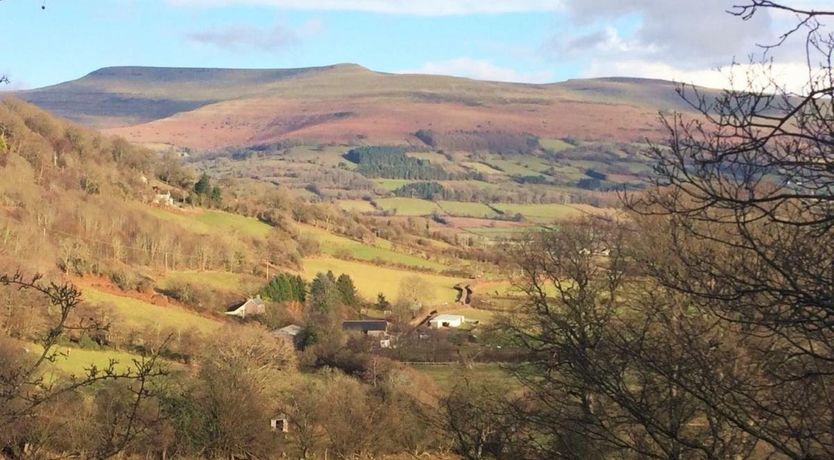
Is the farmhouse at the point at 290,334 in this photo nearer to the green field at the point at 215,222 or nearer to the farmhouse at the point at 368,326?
the farmhouse at the point at 368,326

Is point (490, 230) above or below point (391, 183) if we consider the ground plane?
above

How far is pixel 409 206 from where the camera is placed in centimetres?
8762

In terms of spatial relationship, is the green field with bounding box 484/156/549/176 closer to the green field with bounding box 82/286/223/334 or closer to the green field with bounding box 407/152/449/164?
the green field with bounding box 407/152/449/164

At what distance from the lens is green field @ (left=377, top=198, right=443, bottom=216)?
273 ft

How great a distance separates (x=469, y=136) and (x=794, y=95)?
150m

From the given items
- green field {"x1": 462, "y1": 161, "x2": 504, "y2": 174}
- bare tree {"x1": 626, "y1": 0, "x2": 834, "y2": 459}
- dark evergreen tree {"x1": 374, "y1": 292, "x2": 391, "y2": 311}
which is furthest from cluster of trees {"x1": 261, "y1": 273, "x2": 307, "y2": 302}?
green field {"x1": 462, "y1": 161, "x2": 504, "y2": 174}

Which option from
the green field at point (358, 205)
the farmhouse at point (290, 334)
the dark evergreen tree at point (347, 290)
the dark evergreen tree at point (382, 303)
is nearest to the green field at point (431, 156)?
the green field at point (358, 205)

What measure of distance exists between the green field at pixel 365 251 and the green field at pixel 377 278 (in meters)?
1.34

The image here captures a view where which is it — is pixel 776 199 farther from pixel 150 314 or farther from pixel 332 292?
pixel 332 292

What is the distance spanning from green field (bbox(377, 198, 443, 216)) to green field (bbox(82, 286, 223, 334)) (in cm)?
4689

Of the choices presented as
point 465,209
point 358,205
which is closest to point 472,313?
point 358,205

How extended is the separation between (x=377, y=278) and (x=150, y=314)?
15.4 meters

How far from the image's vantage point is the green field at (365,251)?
50.3 m

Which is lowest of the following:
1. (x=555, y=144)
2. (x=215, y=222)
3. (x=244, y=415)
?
(x=555, y=144)
